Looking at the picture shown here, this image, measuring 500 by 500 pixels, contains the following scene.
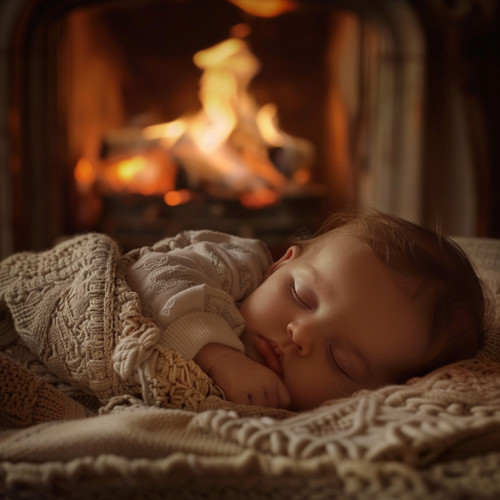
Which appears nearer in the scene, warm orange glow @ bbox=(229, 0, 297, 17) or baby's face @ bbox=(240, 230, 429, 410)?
baby's face @ bbox=(240, 230, 429, 410)

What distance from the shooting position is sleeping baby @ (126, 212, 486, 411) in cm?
65

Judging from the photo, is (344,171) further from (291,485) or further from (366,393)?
(291,485)

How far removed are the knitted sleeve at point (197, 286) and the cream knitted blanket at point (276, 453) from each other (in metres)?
0.12

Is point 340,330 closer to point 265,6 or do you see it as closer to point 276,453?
point 276,453

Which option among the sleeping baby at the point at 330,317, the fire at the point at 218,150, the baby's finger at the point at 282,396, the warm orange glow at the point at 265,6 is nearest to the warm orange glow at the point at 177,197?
the fire at the point at 218,150

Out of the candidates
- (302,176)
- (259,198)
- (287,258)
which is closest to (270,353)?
(287,258)

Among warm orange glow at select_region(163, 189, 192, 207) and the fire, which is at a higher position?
the fire

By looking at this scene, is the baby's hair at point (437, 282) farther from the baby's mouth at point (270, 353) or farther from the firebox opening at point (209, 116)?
the firebox opening at point (209, 116)

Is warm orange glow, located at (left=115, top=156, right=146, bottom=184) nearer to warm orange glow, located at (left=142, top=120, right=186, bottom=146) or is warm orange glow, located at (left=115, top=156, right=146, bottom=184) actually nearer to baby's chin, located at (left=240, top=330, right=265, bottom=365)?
warm orange glow, located at (left=142, top=120, right=186, bottom=146)

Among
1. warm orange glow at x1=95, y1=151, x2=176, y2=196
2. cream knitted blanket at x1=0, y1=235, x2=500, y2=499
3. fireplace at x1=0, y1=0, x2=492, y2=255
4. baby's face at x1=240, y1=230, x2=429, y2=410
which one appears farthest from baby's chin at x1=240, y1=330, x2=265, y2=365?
warm orange glow at x1=95, y1=151, x2=176, y2=196

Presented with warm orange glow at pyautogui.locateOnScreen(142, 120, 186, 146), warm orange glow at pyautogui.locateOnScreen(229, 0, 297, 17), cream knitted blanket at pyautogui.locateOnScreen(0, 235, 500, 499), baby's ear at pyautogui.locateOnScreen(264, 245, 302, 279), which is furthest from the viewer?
warm orange glow at pyautogui.locateOnScreen(142, 120, 186, 146)

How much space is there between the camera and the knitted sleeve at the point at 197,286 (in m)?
0.64

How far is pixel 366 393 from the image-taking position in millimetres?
581

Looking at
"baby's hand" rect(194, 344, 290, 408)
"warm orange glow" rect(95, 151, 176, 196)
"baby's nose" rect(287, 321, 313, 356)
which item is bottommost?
"baby's hand" rect(194, 344, 290, 408)
